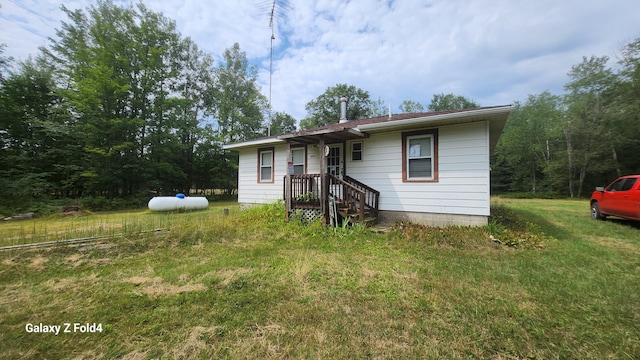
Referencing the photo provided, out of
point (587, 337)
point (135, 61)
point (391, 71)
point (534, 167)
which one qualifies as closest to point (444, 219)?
point (587, 337)

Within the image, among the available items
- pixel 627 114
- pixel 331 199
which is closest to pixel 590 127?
pixel 627 114

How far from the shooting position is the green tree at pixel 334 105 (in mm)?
30688

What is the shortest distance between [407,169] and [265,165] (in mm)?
5751

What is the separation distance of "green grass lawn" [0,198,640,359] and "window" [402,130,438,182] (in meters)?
1.93

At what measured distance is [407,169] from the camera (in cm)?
691

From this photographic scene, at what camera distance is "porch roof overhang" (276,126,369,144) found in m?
6.67

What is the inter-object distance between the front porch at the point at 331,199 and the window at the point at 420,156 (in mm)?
1164

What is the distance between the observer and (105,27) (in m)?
15.0

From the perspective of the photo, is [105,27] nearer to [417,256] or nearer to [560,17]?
[417,256]

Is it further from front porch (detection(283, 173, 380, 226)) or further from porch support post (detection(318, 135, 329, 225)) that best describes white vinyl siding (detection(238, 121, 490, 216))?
porch support post (detection(318, 135, 329, 225))

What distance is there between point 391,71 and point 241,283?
15.7 meters

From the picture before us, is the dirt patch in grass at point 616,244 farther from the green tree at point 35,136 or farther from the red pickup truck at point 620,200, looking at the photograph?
the green tree at point 35,136

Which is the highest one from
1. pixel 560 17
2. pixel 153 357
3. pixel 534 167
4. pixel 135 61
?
pixel 135 61

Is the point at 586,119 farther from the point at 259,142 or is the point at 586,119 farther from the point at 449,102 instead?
the point at 259,142
